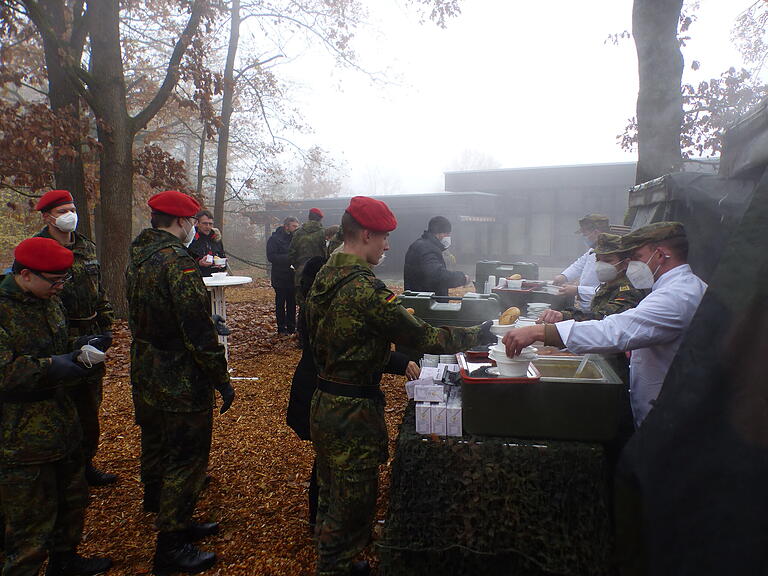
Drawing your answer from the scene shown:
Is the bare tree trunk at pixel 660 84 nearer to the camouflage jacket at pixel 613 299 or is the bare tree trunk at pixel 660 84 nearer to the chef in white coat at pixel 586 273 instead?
the chef in white coat at pixel 586 273

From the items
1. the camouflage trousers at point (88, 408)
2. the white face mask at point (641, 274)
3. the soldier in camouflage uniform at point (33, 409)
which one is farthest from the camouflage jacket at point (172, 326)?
the white face mask at point (641, 274)

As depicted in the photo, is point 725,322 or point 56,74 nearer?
point 725,322

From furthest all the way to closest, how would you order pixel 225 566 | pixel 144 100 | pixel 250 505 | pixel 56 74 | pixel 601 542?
pixel 144 100 → pixel 56 74 → pixel 250 505 → pixel 225 566 → pixel 601 542

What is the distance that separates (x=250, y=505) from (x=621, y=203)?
24116 mm

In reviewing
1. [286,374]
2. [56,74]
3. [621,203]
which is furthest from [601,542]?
[621,203]

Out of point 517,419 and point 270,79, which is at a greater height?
point 270,79

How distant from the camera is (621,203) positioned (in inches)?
934

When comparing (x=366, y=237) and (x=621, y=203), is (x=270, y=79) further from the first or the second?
(x=366, y=237)

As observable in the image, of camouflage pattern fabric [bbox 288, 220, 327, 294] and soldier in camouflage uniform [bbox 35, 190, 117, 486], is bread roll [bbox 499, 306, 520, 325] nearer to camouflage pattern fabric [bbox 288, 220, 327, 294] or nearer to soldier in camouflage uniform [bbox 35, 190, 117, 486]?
soldier in camouflage uniform [bbox 35, 190, 117, 486]

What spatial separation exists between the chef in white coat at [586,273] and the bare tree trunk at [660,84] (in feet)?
5.95

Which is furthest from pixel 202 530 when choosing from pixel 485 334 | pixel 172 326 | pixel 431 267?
pixel 431 267

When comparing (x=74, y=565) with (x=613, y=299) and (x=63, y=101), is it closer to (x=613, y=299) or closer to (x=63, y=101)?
(x=613, y=299)

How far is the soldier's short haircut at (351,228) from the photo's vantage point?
256 centimetres

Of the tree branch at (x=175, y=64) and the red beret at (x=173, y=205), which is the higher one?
the tree branch at (x=175, y=64)
